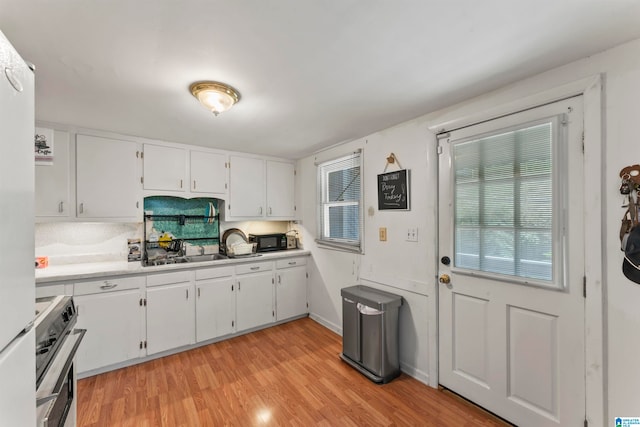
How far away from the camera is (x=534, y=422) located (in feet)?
5.59

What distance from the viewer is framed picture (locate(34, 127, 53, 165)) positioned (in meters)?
2.31

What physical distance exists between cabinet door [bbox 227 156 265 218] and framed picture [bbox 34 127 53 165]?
166 centimetres

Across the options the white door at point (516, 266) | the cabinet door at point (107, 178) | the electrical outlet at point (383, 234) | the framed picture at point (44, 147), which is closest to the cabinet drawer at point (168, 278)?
the cabinet door at point (107, 178)

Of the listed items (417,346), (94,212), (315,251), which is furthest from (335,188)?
(94,212)

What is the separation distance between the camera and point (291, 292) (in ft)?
12.1

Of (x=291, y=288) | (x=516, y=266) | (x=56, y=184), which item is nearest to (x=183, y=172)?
(x=56, y=184)

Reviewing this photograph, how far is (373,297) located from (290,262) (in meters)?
1.50

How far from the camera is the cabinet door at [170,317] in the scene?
2.71 m

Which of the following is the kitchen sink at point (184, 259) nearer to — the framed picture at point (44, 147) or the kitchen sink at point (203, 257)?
the kitchen sink at point (203, 257)

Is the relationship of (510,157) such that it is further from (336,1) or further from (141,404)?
(141,404)

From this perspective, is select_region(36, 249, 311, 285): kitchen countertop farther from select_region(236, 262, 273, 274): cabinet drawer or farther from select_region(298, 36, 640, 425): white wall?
select_region(298, 36, 640, 425): white wall

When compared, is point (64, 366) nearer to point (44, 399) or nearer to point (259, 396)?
point (44, 399)

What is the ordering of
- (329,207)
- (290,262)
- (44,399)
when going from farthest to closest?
1. (290,262)
2. (329,207)
3. (44,399)

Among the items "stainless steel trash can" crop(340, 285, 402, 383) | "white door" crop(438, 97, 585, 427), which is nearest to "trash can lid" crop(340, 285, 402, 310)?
"stainless steel trash can" crop(340, 285, 402, 383)
